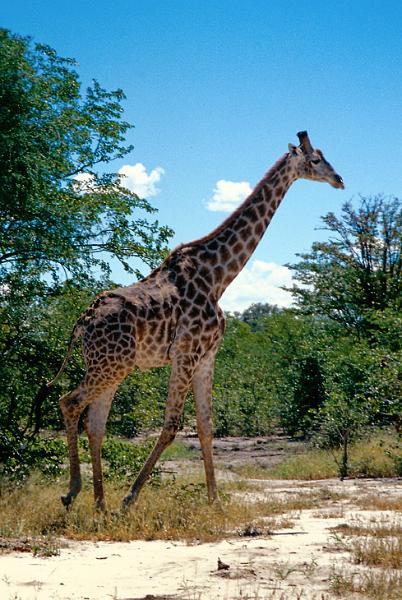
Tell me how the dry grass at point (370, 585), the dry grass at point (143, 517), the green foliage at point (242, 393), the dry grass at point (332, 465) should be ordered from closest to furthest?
the dry grass at point (370, 585), the dry grass at point (143, 517), the dry grass at point (332, 465), the green foliage at point (242, 393)

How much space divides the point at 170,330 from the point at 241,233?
5.59ft

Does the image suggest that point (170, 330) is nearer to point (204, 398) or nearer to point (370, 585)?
point (204, 398)

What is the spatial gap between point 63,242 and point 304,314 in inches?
599

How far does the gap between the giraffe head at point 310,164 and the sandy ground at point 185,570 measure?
15.1ft

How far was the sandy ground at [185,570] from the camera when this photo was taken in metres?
5.49

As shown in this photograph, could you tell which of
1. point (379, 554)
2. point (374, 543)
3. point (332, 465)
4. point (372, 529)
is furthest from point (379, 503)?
point (332, 465)

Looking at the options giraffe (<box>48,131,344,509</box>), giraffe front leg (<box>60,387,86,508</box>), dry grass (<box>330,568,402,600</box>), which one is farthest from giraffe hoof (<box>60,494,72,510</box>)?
dry grass (<box>330,568,402,600</box>)

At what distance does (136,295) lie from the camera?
922 cm

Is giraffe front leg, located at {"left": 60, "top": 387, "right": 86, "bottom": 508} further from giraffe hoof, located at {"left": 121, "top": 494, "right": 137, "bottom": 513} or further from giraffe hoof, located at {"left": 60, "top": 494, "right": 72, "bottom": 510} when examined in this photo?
giraffe hoof, located at {"left": 121, "top": 494, "right": 137, "bottom": 513}

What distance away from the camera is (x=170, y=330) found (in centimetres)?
923

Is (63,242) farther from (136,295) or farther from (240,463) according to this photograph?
(240,463)

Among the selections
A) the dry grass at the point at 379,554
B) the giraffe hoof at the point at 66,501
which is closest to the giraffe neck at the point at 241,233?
the giraffe hoof at the point at 66,501

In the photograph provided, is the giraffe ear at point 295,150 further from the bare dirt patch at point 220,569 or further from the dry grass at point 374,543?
the dry grass at point 374,543

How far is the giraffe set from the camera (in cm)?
888
